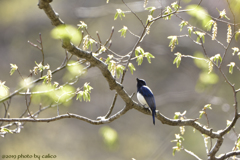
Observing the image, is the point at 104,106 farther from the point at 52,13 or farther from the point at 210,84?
the point at 52,13

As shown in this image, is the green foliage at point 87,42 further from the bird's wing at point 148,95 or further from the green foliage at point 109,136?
the green foliage at point 109,136

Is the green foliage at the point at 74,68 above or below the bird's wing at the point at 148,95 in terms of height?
above

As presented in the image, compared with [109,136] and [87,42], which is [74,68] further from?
[109,136]

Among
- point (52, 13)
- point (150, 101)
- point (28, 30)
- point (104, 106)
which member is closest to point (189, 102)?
point (104, 106)

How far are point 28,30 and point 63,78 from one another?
1663mm

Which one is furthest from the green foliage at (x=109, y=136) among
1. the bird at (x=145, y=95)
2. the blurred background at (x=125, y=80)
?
the bird at (x=145, y=95)

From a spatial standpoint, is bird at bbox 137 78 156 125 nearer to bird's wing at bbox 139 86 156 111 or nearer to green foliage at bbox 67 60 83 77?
bird's wing at bbox 139 86 156 111

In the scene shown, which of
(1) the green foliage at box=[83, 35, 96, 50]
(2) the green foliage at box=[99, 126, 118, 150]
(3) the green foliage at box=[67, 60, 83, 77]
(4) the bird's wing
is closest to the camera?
(1) the green foliage at box=[83, 35, 96, 50]

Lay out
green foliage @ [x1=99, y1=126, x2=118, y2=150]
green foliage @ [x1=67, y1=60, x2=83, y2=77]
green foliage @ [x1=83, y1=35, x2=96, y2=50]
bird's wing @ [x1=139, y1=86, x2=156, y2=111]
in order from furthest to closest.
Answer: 1. green foliage @ [x1=99, y1=126, x2=118, y2=150]
2. bird's wing @ [x1=139, y1=86, x2=156, y2=111]
3. green foliage @ [x1=67, y1=60, x2=83, y2=77]
4. green foliage @ [x1=83, y1=35, x2=96, y2=50]

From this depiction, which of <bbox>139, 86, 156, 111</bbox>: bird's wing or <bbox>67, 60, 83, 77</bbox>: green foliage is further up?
<bbox>67, 60, 83, 77</bbox>: green foliage

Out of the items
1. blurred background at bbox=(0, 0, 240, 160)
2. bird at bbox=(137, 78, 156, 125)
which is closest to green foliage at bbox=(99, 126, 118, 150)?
blurred background at bbox=(0, 0, 240, 160)

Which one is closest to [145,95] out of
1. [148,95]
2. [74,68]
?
[148,95]

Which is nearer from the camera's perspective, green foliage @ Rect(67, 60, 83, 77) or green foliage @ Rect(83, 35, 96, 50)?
green foliage @ Rect(83, 35, 96, 50)

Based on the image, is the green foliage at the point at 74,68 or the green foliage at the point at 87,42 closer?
the green foliage at the point at 87,42
